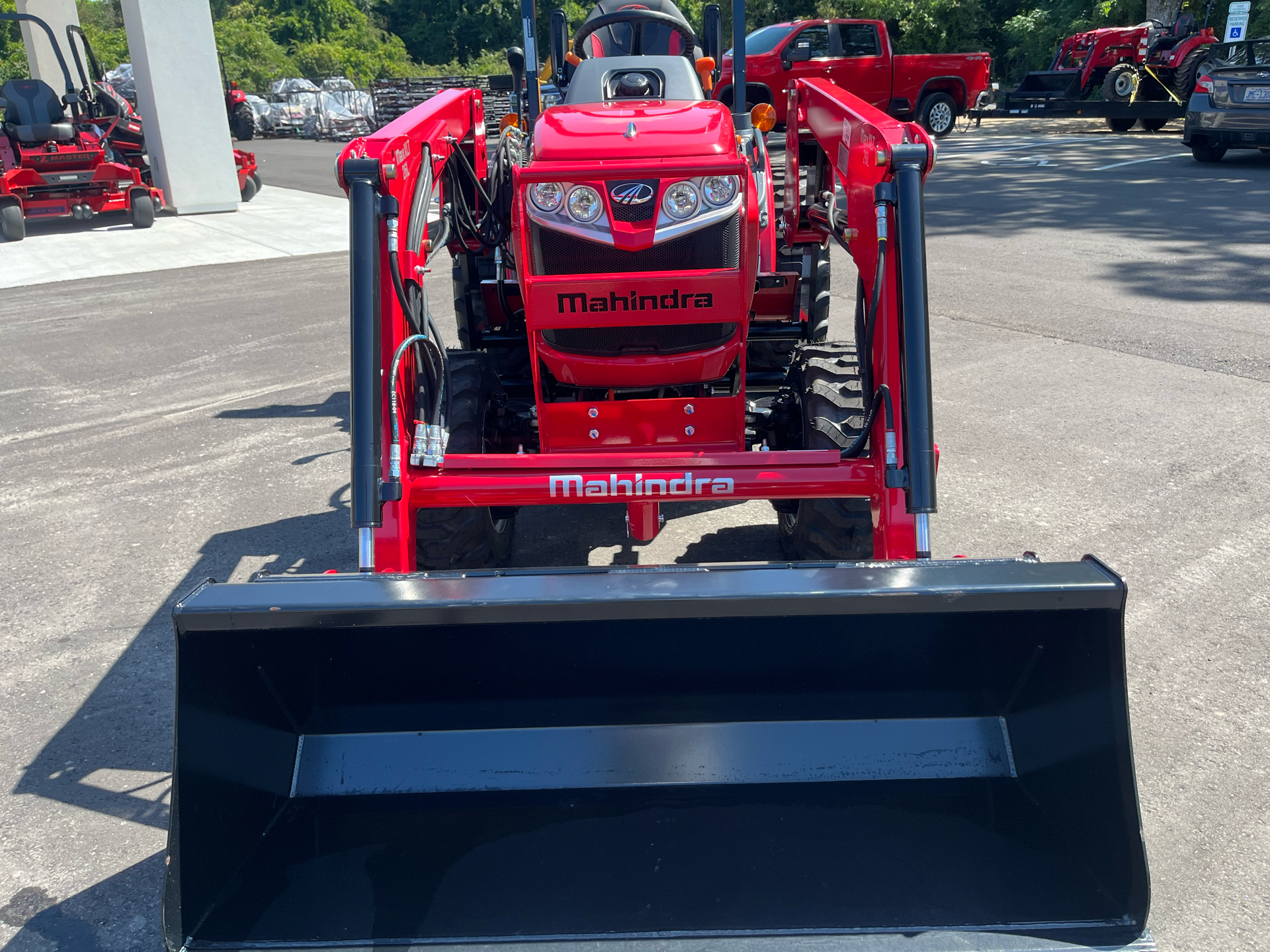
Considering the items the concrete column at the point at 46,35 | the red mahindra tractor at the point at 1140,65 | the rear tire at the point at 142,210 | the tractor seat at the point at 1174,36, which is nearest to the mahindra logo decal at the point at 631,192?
the rear tire at the point at 142,210

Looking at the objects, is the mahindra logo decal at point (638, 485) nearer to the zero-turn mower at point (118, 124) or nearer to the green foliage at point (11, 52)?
the zero-turn mower at point (118, 124)

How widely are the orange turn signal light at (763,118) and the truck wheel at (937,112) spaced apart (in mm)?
16855

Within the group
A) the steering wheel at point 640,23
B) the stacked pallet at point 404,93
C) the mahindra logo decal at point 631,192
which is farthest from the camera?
the stacked pallet at point 404,93

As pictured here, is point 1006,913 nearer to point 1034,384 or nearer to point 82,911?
point 82,911

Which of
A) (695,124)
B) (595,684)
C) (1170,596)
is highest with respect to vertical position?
(695,124)

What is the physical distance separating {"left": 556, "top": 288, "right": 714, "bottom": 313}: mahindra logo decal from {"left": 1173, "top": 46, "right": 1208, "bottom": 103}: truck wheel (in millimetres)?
19579

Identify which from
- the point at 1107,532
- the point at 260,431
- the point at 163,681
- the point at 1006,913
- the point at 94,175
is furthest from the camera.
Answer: the point at 94,175

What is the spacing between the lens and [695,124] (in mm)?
3762

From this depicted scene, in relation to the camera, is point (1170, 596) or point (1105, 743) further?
point (1170, 596)

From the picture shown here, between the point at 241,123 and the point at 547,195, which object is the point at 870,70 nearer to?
the point at 241,123

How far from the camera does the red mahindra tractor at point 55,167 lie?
14508 mm

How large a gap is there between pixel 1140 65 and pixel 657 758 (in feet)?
76.6

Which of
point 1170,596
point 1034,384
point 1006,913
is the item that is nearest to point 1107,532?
point 1170,596

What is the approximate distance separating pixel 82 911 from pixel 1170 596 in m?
3.89
